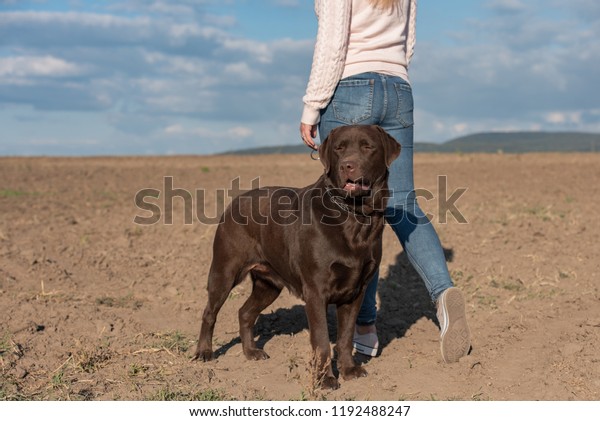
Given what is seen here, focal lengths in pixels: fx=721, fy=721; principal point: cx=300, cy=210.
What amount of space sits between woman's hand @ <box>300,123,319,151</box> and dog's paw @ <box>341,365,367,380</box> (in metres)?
1.56

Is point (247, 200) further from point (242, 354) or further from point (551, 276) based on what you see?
point (551, 276)

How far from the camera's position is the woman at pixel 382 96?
4.88 metres

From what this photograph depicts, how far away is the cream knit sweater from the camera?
4.82 metres

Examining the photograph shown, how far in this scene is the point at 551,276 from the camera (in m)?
7.83

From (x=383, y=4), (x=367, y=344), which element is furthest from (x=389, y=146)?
(x=367, y=344)

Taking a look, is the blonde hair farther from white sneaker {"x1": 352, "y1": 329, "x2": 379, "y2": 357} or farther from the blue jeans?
white sneaker {"x1": 352, "y1": 329, "x2": 379, "y2": 357}

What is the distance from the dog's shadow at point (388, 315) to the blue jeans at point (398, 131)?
0.95 m

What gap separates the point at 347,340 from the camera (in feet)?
16.4

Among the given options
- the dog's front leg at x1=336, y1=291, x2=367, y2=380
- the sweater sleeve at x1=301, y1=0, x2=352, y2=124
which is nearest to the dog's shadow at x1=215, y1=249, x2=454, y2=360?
the dog's front leg at x1=336, y1=291, x2=367, y2=380

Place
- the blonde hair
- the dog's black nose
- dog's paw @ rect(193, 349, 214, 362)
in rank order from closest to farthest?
the dog's black nose, the blonde hair, dog's paw @ rect(193, 349, 214, 362)

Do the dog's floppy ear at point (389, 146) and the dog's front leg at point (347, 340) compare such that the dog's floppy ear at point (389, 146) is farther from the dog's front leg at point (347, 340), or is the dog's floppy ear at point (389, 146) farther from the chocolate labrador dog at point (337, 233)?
the dog's front leg at point (347, 340)

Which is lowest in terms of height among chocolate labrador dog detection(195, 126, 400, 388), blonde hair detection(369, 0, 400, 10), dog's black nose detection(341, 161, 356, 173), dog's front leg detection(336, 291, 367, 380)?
dog's front leg detection(336, 291, 367, 380)

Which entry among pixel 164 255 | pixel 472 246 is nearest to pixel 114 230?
pixel 164 255

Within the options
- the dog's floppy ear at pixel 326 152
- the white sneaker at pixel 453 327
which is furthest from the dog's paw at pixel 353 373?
the dog's floppy ear at pixel 326 152
